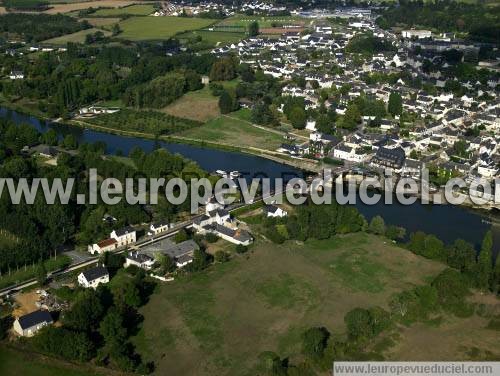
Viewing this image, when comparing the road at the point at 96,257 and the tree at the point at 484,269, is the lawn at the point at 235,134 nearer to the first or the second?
the road at the point at 96,257

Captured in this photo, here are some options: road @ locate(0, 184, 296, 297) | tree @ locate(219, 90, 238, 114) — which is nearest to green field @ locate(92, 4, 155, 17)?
tree @ locate(219, 90, 238, 114)

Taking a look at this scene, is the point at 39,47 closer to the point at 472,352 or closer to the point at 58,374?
the point at 58,374

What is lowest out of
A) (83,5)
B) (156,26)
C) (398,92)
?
(398,92)

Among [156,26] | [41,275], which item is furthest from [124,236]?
[156,26]

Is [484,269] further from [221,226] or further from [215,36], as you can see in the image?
[215,36]

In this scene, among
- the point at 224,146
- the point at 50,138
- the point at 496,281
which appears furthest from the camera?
the point at 224,146

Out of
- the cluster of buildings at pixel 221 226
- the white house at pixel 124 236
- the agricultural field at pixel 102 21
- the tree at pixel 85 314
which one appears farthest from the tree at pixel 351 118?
the agricultural field at pixel 102 21

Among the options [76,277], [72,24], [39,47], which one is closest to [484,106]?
[76,277]
